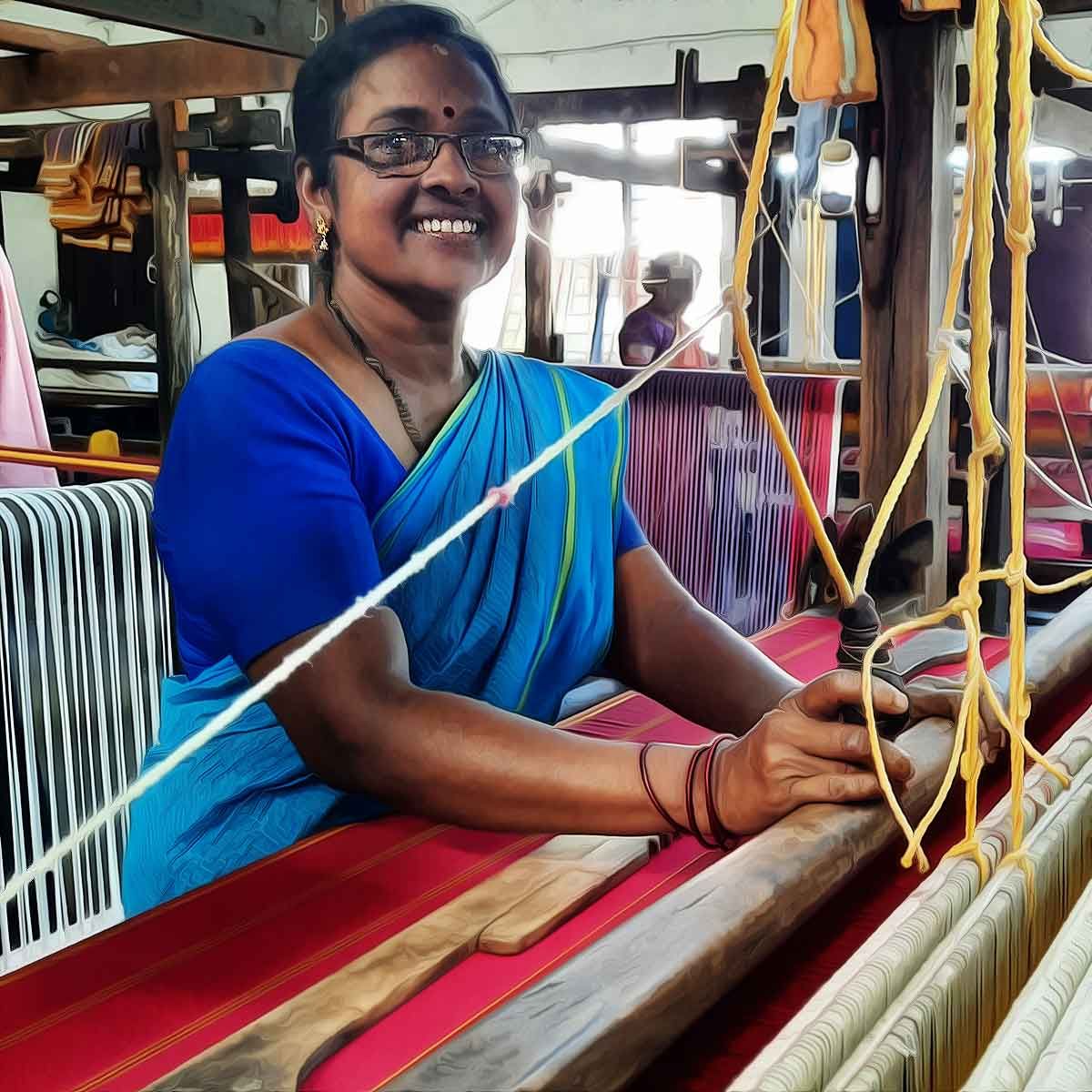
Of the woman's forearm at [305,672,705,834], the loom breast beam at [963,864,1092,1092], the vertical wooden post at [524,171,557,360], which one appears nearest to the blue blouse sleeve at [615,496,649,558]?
the vertical wooden post at [524,171,557,360]

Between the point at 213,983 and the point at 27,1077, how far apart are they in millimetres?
133

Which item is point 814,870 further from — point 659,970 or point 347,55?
point 347,55

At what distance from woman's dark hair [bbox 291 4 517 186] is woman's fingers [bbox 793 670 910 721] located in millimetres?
559

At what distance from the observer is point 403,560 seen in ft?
3.38

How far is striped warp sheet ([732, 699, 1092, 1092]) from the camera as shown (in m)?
0.53

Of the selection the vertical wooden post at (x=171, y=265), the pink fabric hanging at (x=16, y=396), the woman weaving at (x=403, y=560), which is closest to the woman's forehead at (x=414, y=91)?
the woman weaving at (x=403, y=560)

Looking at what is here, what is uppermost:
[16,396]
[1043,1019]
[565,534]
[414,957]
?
[16,396]

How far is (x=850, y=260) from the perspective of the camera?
2385mm

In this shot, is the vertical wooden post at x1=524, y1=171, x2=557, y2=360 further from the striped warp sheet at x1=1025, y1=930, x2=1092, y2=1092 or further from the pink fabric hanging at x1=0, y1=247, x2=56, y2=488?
the striped warp sheet at x1=1025, y1=930, x2=1092, y2=1092

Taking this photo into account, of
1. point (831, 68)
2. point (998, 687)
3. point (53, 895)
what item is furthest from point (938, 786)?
point (53, 895)

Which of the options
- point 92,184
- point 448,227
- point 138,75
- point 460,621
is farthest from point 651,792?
point 138,75

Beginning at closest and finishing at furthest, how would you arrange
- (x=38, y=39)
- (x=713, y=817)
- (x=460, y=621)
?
1. (x=713, y=817)
2. (x=460, y=621)
3. (x=38, y=39)

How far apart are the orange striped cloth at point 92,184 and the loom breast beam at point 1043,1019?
1085mm

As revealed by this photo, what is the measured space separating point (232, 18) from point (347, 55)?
24cm
